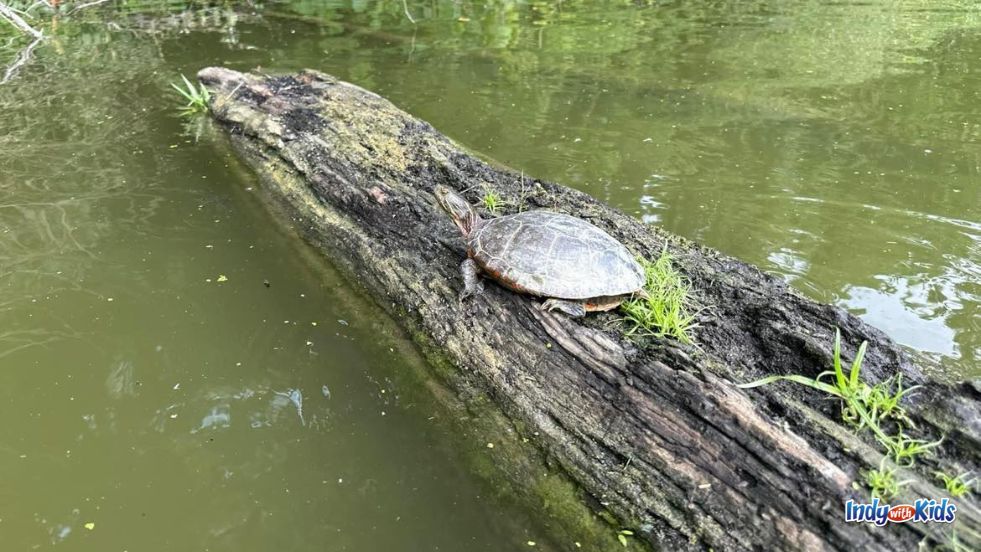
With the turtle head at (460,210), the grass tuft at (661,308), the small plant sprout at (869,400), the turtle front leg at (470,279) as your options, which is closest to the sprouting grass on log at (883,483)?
the small plant sprout at (869,400)

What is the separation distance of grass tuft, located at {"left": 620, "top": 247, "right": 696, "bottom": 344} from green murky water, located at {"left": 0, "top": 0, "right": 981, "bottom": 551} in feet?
3.79

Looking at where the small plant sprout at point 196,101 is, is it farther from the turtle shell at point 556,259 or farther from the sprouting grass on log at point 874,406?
the sprouting grass on log at point 874,406

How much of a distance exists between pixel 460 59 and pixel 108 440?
27.0 ft

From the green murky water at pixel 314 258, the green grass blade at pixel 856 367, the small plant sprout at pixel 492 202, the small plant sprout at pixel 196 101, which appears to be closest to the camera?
the green grass blade at pixel 856 367

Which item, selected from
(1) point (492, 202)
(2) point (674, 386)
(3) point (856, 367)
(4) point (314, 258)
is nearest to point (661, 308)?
(2) point (674, 386)

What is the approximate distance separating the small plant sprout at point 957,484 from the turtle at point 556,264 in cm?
145

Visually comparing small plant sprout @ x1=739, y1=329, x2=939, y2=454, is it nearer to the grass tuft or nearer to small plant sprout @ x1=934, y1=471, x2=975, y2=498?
small plant sprout @ x1=934, y1=471, x2=975, y2=498

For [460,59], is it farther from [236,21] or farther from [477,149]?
[236,21]

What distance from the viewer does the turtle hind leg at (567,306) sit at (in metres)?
3.15

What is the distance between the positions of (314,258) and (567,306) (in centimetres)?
239

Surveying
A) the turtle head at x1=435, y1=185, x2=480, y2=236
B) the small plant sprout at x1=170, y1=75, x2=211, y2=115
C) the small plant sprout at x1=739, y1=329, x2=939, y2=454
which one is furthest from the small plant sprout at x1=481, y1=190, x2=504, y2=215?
the small plant sprout at x1=170, y1=75, x2=211, y2=115

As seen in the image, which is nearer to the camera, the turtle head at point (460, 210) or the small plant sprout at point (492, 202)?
the turtle head at point (460, 210)

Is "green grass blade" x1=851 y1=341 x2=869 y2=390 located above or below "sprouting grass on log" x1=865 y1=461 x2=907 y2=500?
above

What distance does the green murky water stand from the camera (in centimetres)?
292
